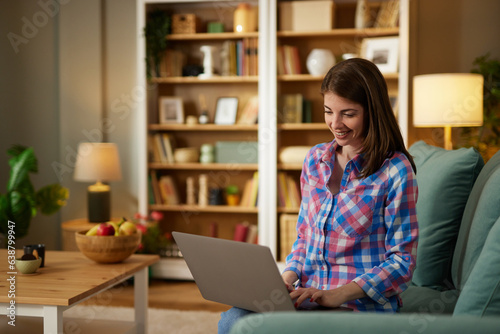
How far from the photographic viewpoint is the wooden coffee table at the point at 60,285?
1851 mm

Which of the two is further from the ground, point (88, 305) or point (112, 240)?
point (112, 240)

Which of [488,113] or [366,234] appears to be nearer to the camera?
[366,234]

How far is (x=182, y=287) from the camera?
404cm

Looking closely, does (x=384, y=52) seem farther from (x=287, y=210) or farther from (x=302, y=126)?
(x=287, y=210)

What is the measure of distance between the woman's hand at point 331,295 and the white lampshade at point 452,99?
2.22 metres

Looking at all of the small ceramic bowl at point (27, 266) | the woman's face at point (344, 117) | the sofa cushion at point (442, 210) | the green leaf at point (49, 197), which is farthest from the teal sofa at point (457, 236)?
the green leaf at point (49, 197)

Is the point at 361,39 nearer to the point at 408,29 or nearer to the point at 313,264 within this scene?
the point at 408,29

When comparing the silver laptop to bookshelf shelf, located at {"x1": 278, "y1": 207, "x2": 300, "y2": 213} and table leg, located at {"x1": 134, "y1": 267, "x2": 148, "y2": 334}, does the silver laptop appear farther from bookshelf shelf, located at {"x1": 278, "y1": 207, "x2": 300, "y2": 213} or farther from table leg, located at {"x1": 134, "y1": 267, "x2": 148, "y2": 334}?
bookshelf shelf, located at {"x1": 278, "y1": 207, "x2": 300, "y2": 213}

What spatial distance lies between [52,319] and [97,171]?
2199mm

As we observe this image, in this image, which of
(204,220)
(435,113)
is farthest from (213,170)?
(435,113)

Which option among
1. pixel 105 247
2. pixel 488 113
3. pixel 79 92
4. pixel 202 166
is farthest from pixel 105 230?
pixel 488 113

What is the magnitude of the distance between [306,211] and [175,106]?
2781 millimetres

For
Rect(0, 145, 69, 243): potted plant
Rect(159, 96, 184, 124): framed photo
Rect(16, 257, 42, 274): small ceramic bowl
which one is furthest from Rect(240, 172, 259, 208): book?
Rect(16, 257, 42, 274): small ceramic bowl

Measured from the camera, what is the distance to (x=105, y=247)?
2318 mm
